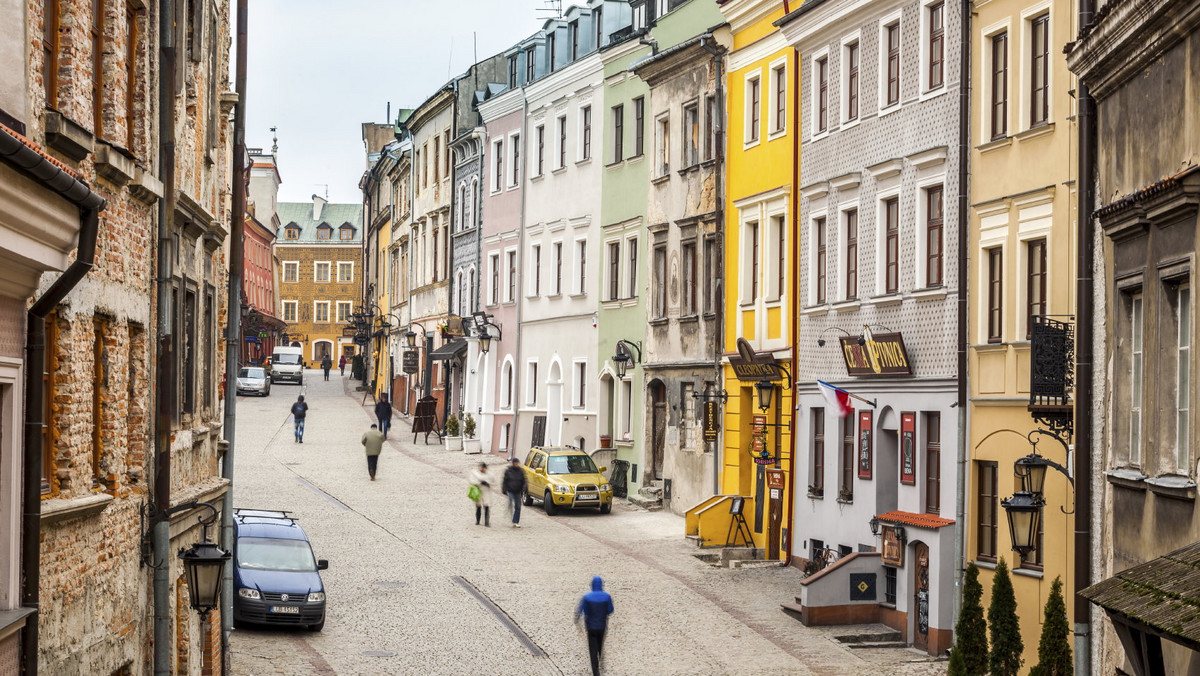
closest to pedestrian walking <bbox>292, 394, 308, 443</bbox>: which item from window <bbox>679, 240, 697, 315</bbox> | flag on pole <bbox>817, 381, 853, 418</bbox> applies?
window <bbox>679, 240, 697, 315</bbox>

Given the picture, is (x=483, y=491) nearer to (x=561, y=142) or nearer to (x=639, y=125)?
(x=639, y=125)

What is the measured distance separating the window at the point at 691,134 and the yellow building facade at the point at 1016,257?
14.1m

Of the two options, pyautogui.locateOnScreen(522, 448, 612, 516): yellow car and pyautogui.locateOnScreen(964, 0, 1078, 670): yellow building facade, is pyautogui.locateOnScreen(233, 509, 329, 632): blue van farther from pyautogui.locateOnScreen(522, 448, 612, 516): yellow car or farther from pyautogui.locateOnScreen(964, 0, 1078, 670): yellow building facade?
pyautogui.locateOnScreen(522, 448, 612, 516): yellow car

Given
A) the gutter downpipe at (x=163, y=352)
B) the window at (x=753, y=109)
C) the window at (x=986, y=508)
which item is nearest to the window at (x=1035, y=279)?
the window at (x=986, y=508)

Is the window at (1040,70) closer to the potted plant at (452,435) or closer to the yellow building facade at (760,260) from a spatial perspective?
the yellow building facade at (760,260)

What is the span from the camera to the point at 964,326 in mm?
26438

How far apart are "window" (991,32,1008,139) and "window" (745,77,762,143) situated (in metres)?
10.9

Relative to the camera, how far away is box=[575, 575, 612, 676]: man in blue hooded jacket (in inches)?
903

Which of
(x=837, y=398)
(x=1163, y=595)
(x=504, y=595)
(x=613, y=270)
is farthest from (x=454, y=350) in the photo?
(x=1163, y=595)

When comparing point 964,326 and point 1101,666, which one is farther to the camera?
point 964,326

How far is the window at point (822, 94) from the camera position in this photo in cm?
3325

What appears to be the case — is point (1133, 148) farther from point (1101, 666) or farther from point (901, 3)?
point (901, 3)

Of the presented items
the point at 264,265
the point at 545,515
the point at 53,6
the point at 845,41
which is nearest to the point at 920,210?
the point at 845,41

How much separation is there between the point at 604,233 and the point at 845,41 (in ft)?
51.3
